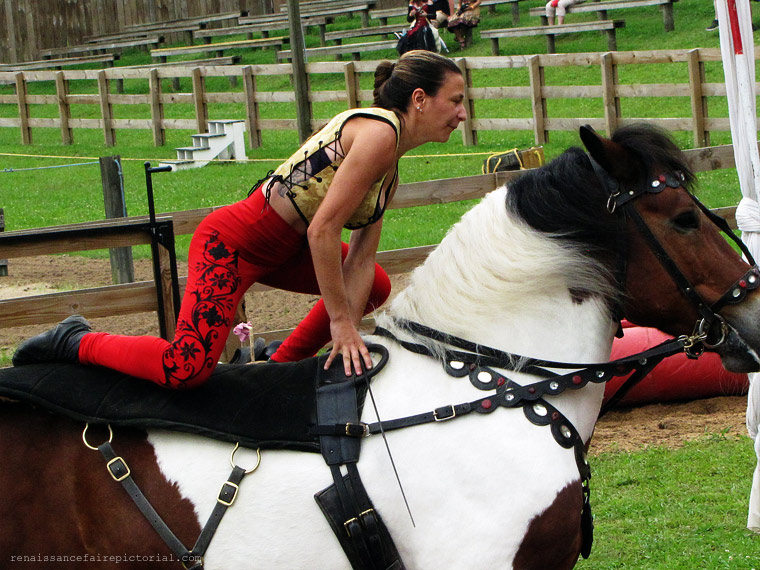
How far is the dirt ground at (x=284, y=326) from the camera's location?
5227mm

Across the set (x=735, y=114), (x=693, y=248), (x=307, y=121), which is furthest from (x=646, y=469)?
(x=307, y=121)

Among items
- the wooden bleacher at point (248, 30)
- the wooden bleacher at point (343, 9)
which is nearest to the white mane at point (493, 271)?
the wooden bleacher at point (343, 9)

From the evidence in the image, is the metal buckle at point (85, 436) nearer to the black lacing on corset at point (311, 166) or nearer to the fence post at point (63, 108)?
the black lacing on corset at point (311, 166)

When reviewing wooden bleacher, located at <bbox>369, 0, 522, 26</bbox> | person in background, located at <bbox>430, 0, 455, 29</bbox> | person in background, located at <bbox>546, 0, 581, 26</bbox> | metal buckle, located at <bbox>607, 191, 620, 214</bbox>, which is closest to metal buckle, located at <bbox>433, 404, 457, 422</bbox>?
metal buckle, located at <bbox>607, 191, 620, 214</bbox>

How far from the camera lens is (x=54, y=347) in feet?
8.91

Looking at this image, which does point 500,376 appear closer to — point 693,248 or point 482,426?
point 482,426

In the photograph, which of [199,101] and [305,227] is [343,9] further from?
[305,227]

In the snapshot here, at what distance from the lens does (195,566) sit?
7.98 feet

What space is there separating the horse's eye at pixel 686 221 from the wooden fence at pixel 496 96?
8.99 m

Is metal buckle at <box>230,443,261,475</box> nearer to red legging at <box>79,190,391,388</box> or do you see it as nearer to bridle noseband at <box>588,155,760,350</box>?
red legging at <box>79,190,391,388</box>

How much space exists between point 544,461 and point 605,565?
1.77 metres

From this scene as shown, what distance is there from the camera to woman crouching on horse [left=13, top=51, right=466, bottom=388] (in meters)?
2.51

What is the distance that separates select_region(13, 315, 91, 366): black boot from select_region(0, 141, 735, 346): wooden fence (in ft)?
6.27

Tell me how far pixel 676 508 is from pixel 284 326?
3.96 m
